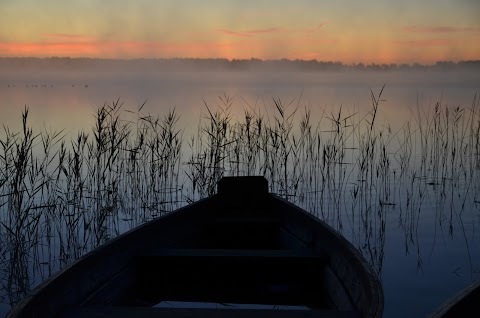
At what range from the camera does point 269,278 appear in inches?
156

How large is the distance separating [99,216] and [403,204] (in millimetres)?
4180

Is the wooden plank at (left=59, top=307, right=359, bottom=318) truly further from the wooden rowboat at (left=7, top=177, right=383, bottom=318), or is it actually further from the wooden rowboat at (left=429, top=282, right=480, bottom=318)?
the wooden rowboat at (left=429, top=282, right=480, bottom=318)

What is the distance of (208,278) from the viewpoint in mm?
4012

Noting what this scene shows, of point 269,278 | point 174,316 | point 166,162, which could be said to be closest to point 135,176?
point 166,162

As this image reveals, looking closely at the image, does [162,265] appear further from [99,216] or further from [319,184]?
[319,184]

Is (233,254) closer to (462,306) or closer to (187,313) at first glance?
(187,313)

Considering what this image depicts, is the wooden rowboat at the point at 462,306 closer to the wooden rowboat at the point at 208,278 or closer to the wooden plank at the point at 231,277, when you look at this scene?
the wooden rowboat at the point at 208,278

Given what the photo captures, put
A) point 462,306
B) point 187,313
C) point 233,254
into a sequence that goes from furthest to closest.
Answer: point 233,254, point 187,313, point 462,306

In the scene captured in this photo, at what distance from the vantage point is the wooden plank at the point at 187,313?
279 centimetres

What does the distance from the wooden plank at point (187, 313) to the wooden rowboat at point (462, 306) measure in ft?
2.27

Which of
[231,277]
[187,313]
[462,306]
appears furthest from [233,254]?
[462,306]

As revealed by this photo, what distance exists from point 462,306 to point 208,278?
211 cm

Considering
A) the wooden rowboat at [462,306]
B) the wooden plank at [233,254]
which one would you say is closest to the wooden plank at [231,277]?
the wooden plank at [233,254]

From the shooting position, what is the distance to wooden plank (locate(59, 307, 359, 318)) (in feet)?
9.15
